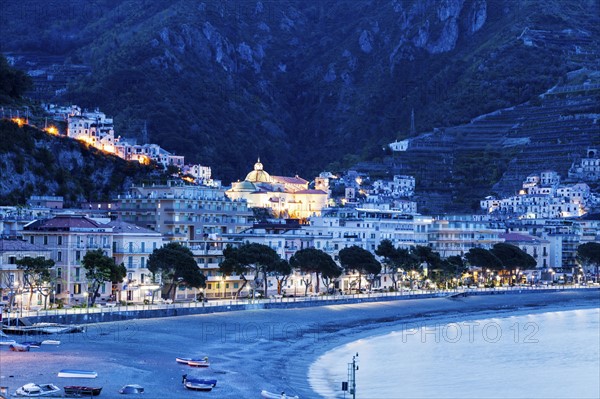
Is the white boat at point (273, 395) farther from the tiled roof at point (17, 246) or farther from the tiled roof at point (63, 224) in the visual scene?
the tiled roof at point (63, 224)

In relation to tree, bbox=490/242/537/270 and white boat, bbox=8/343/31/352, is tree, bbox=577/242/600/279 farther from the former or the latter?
white boat, bbox=8/343/31/352

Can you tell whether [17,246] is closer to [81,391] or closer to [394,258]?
[81,391]

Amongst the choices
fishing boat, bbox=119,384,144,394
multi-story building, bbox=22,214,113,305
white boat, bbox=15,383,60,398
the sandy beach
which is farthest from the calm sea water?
multi-story building, bbox=22,214,113,305

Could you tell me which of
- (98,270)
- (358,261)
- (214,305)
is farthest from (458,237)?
(98,270)

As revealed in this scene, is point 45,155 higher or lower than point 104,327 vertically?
higher

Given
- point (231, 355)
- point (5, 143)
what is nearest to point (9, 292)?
point (231, 355)

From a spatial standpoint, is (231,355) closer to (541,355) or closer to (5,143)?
(541,355)
